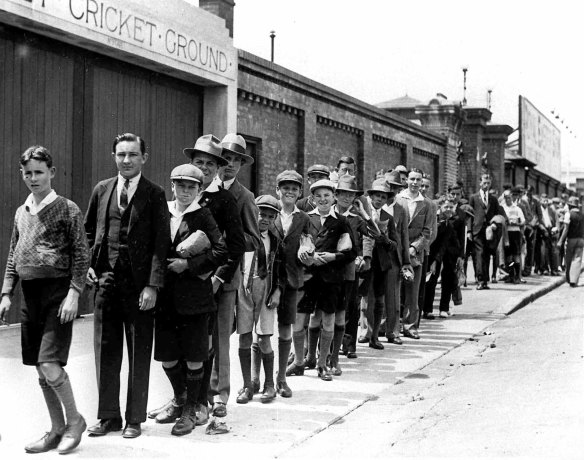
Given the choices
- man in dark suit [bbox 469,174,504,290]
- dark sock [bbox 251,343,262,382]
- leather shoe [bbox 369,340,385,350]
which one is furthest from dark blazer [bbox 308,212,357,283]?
man in dark suit [bbox 469,174,504,290]

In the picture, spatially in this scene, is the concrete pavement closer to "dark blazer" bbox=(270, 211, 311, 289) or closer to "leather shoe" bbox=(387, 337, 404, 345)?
"leather shoe" bbox=(387, 337, 404, 345)

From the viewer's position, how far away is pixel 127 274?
16.9ft

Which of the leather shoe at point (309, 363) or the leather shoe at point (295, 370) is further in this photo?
the leather shoe at point (309, 363)

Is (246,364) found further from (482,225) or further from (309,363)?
(482,225)

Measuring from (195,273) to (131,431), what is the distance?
1.06 m

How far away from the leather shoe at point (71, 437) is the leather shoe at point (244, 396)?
5.12 ft

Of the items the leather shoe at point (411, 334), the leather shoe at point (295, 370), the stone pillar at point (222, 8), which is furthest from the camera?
the stone pillar at point (222, 8)

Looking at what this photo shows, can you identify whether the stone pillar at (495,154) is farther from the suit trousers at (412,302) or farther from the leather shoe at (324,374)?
the leather shoe at (324,374)

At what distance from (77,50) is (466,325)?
6213 millimetres

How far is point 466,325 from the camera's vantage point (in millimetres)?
11258

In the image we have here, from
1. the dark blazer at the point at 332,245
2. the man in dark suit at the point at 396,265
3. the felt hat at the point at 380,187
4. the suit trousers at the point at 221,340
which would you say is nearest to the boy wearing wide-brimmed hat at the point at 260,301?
the suit trousers at the point at 221,340

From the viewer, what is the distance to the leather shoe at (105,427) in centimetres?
515

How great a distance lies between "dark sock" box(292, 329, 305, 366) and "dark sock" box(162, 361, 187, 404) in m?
1.84

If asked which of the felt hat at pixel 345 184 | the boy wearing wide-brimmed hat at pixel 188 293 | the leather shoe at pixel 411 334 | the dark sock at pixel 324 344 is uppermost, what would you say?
the felt hat at pixel 345 184
